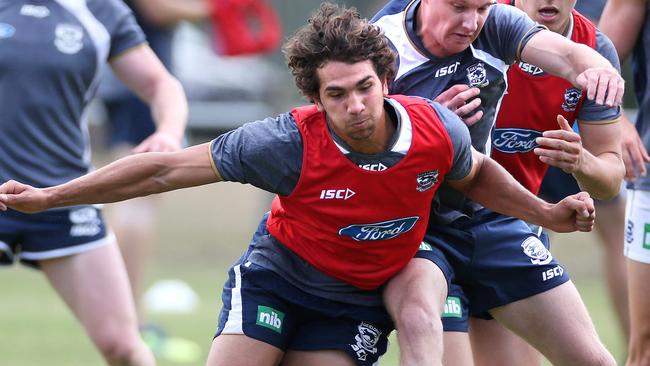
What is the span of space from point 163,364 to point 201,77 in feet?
41.1

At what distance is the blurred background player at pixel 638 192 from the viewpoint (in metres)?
6.02

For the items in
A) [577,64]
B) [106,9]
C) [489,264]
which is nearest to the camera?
[577,64]

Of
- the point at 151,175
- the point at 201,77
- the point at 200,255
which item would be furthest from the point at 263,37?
the point at 201,77

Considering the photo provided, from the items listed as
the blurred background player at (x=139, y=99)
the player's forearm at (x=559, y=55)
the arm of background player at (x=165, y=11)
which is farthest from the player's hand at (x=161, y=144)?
the arm of background player at (x=165, y=11)

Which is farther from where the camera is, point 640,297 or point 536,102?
point 640,297

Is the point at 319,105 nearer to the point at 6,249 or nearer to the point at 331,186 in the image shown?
the point at 331,186

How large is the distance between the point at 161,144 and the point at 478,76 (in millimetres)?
1479

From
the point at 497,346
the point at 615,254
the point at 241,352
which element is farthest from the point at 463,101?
the point at 615,254

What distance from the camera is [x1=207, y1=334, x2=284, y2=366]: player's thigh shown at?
201 inches

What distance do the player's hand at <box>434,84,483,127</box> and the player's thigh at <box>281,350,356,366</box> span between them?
1.00m

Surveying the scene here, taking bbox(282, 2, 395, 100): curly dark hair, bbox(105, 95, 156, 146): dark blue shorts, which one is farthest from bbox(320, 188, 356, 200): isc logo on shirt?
bbox(105, 95, 156, 146): dark blue shorts

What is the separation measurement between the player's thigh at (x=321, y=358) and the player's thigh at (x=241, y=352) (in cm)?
13

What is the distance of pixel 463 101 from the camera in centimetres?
512

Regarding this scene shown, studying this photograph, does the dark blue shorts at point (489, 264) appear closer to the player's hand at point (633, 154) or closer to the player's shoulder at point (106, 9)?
the player's hand at point (633, 154)
